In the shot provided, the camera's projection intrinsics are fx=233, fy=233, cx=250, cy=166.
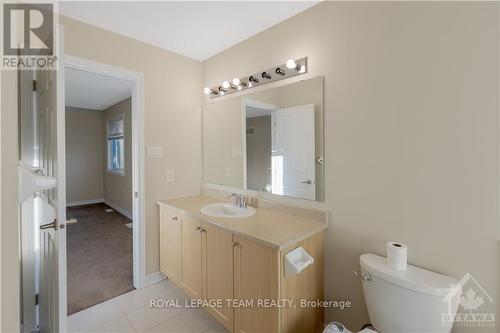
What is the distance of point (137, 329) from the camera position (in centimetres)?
177

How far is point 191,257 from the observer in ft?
6.46

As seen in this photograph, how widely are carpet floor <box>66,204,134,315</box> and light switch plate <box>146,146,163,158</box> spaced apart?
1327 millimetres

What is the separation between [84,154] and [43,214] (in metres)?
5.33

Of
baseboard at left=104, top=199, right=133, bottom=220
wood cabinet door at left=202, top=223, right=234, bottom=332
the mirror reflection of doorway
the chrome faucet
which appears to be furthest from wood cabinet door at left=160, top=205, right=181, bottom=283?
baseboard at left=104, top=199, right=133, bottom=220

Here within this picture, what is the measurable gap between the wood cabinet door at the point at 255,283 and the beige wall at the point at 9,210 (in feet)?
3.43

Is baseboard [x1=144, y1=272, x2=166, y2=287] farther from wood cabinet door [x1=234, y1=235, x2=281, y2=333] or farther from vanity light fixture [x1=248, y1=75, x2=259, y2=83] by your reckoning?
vanity light fixture [x1=248, y1=75, x2=259, y2=83]

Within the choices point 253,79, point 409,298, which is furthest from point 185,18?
point 409,298

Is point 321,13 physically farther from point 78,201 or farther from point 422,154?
point 78,201

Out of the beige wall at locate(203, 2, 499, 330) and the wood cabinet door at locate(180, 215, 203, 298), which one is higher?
the beige wall at locate(203, 2, 499, 330)

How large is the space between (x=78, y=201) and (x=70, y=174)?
2.28ft

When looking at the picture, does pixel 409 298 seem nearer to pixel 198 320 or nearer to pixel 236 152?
pixel 198 320

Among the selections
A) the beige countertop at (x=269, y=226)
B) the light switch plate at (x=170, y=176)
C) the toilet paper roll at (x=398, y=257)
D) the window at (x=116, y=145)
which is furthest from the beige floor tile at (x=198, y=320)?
the window at (x=116, y=145)

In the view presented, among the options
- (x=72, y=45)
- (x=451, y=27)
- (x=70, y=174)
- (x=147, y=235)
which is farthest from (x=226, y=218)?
(x=70, y=174)

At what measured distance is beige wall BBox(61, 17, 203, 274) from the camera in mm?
2033
